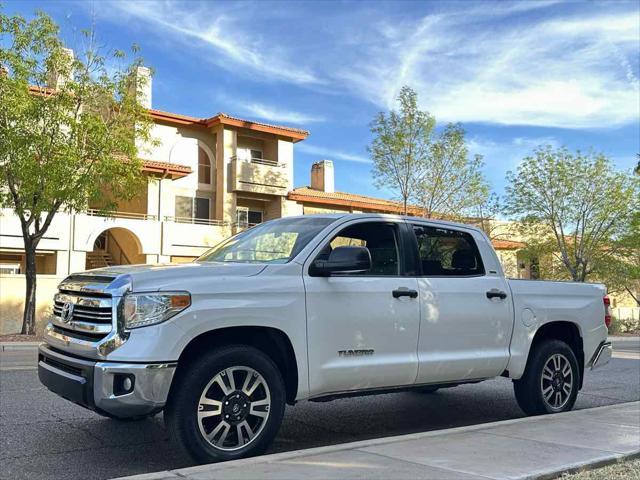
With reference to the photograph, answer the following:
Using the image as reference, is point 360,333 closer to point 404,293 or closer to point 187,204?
point 404,293

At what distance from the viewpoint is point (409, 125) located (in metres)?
30.6

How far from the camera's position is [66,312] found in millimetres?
5199

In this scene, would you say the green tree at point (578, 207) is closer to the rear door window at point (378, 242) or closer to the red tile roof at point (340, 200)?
the red tile roof at point (340, 200)

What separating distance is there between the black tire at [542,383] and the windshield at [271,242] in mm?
2809

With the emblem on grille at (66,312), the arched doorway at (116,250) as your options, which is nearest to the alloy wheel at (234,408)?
the emblem on grille at (66,312)

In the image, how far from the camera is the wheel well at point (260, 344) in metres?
4.91

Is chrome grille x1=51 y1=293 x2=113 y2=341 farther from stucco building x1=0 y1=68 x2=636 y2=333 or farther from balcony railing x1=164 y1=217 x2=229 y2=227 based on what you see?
balcony railing x1=164 y1=217 x2=229 y2=227

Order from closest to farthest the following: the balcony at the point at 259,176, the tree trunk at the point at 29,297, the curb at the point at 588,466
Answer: the curb at the point at 588,466
the tree trunk at the point at 29,297
the balcony at the point at 259,176

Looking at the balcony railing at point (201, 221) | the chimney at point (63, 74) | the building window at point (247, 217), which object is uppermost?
the chimney at point (63, 74)

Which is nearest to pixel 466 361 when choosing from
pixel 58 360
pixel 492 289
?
pixel 492 289

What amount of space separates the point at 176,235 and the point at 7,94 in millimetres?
12862

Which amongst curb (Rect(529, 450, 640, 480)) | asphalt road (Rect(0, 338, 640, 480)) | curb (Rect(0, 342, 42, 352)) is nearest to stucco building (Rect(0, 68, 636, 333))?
curb (Rect(0, 342, 42, 352))

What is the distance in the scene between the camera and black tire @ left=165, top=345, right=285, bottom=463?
466 centimetres

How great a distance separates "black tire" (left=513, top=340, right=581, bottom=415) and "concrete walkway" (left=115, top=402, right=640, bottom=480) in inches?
25.8
